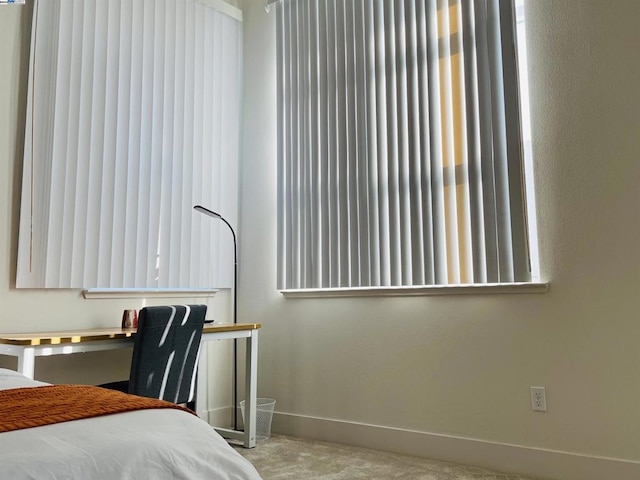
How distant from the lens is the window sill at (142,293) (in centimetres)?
303

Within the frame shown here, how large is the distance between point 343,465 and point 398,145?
1717 mm

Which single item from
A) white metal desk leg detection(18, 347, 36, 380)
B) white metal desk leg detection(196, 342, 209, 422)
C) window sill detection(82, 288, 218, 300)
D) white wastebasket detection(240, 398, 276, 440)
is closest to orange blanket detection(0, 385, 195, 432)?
white metal desk leg detection(18, 347, 36, 380)

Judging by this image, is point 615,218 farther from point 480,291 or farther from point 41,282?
point 41,282

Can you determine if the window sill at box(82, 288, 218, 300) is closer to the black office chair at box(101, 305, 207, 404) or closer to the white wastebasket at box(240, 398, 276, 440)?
the black office chair at box(101, 305, 207, 404)

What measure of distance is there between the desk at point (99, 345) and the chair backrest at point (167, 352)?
0.43 ft

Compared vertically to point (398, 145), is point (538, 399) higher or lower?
lower

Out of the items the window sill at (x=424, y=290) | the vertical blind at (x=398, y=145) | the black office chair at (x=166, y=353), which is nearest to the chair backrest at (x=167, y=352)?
the black office chair at (x=166, y=353)

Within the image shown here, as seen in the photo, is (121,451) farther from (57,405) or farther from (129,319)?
(129,319)

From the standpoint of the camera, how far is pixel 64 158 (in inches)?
114

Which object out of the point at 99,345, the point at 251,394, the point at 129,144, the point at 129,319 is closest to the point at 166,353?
the point at 99,345

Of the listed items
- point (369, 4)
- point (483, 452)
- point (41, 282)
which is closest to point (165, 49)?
point (369, 4)

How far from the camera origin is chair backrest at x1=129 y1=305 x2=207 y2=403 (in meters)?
2.50

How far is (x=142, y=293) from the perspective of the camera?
328cm

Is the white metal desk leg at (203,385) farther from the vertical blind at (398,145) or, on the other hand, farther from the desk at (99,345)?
the vertical blind at (398,145)
